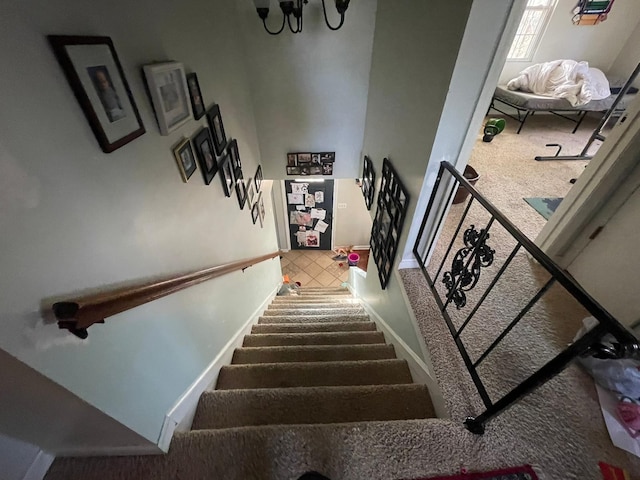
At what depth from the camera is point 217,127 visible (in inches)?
65.1

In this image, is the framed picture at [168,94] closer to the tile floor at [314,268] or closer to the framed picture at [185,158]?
the framed picture at [185,158]

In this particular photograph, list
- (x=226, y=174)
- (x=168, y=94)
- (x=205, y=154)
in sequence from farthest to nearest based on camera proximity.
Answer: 1. (x=226, y=174)
2. (x=205, y=154)
3. (x=168, y=94)

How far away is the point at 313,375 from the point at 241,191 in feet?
4.96

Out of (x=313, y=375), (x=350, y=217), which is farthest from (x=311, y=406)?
(x=350, y=217)

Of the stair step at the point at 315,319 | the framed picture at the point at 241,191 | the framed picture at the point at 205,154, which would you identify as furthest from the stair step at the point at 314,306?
the framed picture at the point at 205,154

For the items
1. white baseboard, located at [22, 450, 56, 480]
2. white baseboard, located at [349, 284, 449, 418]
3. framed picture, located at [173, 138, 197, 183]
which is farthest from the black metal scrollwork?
white baseboard, located at [22, 450, 56, 480]

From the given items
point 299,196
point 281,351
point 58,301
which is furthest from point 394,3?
point 299,196

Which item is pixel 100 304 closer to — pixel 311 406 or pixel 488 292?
pixel 311 406

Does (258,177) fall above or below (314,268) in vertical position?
above

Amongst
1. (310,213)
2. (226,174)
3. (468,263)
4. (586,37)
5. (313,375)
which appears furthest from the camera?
(310,213)

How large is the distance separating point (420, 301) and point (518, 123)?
387 centimetres

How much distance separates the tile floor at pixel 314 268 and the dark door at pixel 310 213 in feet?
0.50

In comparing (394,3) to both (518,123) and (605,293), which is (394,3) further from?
(518,123)

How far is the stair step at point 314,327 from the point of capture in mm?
2330
